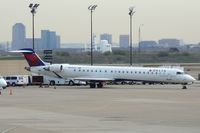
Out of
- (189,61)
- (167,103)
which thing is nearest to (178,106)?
(167,103)

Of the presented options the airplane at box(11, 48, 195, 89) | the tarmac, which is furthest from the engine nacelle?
the tarmac

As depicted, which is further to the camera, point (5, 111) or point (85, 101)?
point (85, 101)

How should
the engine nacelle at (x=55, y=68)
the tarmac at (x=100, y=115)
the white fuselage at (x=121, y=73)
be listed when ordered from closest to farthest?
the tarmac at (x=100, y=115)
the white fuselage at (x=121, y=73)
the engine nacelle at (x=55, y=68)

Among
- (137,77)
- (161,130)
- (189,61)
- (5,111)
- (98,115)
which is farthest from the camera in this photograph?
(189,61)

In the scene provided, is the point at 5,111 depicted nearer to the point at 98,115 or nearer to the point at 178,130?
the point at 98,115

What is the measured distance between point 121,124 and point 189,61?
12075 cm

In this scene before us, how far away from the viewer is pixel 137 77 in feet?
197

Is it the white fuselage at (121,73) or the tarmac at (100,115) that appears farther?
the white fuselage at (121,73)

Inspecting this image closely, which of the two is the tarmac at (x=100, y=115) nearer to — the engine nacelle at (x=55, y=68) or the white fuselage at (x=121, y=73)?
the white fuselage at (x=121, y=73)

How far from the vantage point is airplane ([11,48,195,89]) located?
59.3m

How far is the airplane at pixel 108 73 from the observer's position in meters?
59.3

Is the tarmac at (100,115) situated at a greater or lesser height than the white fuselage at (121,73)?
lesser

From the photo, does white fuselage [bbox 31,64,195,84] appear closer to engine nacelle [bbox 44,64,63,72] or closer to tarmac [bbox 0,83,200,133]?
engine nacelle [bbox 44,64,63,72]

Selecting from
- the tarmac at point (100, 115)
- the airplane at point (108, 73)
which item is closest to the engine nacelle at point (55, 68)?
the airplane at point (108, 73)
